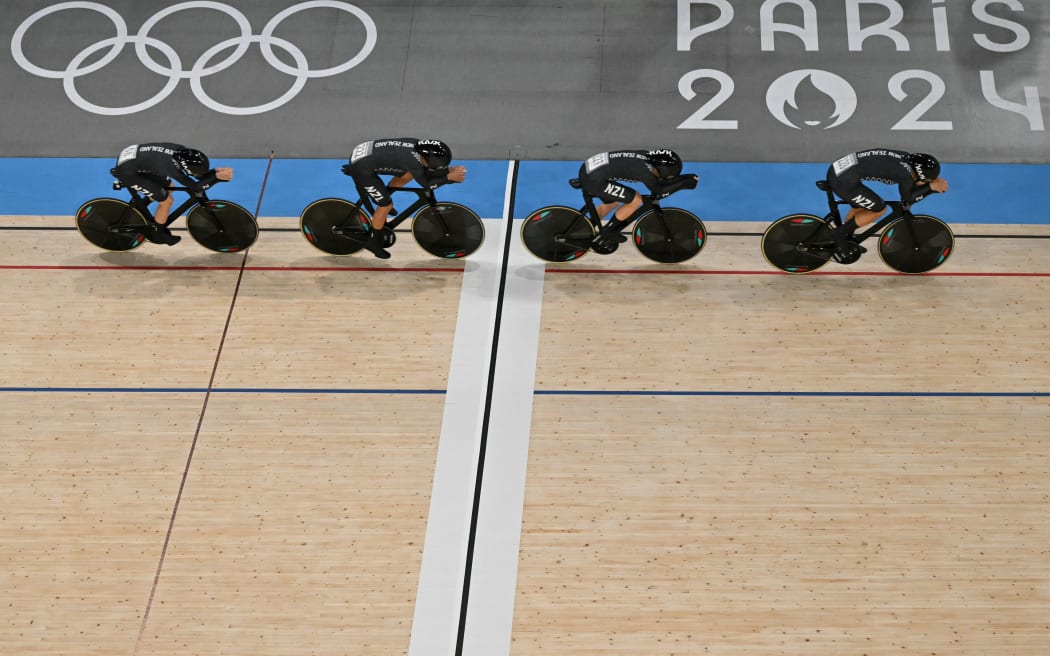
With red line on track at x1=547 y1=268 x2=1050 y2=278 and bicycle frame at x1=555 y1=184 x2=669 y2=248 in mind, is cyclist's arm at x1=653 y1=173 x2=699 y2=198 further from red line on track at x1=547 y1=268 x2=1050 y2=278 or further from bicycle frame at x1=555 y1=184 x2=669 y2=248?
red line on track at x1=547 y1=268 x2=1050 y2=278

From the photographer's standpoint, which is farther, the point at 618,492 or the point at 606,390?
the point at 606,390

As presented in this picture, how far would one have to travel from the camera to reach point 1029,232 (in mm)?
6988

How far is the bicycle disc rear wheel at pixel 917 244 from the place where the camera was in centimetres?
644

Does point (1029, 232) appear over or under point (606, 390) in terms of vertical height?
over

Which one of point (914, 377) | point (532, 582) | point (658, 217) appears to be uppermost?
point (658, 217)

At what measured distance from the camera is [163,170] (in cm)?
631

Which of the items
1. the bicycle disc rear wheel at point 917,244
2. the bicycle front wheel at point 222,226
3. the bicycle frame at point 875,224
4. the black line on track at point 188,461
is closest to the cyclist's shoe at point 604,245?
the bicycle frame at point 875,224

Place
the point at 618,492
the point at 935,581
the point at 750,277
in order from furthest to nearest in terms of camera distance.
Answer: the point at 750,277, the point at 618,492, the point at 935,581

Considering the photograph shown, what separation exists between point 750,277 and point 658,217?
0.80 metres

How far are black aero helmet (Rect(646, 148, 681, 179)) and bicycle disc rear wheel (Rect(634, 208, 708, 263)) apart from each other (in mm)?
409

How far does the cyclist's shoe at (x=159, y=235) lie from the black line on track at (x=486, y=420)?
228 centimetres

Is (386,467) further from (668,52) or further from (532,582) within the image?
(668,52)

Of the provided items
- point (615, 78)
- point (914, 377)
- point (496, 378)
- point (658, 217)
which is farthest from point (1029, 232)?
point (496, 378)

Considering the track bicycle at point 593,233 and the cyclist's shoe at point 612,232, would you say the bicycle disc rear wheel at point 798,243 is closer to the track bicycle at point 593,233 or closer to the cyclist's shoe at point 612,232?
the track bicycle at point 593,233
